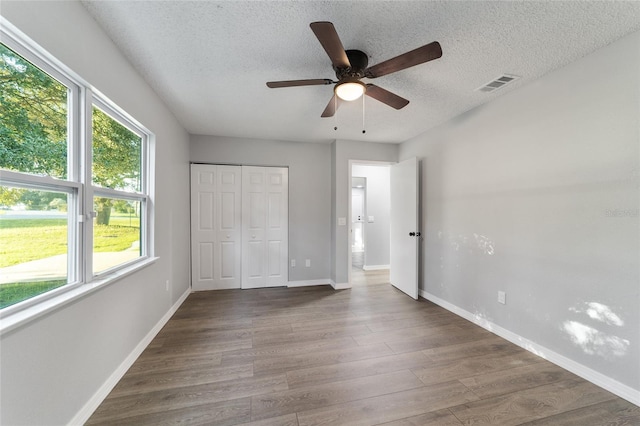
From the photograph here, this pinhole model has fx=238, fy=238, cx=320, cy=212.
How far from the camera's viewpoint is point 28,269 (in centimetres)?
118

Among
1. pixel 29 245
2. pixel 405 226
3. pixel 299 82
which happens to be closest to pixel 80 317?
pixel 29 245

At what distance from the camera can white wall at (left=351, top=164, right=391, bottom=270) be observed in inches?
214

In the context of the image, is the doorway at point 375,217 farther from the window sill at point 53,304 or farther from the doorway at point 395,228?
the window sill at point 53,304

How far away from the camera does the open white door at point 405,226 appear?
3547 millimetres

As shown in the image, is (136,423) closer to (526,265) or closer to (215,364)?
(215,364)

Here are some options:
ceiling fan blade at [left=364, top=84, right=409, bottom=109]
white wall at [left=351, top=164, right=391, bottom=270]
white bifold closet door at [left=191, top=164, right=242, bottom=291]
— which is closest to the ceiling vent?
ceiling fan blade at [left=364, top=84, right=409, bottom=109]

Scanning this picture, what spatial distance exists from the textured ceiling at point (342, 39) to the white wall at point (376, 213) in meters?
2.94

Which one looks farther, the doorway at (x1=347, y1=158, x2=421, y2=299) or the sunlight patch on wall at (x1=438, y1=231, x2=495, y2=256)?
the doorway at (x1=347, y1=158, x2=421, y2=299)

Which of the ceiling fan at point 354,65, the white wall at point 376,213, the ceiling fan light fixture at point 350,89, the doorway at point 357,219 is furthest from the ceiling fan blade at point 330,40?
the doorway at point 357,219

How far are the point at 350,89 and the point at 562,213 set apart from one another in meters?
2.04

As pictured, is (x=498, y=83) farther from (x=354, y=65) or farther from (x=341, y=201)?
(x=341, y=201)

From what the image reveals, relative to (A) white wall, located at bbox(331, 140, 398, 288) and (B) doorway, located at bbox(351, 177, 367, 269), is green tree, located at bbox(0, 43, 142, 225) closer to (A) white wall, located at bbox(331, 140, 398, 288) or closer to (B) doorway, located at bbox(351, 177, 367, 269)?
(A) white wall, located at bbox(331, 140, 398, 288)

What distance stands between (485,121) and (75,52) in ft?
11.4

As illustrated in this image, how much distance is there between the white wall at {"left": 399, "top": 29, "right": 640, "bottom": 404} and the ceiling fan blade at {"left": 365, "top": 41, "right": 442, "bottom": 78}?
1.46 metres
